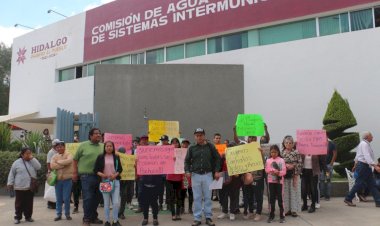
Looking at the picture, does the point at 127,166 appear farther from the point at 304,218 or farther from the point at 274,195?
the point at 304,218

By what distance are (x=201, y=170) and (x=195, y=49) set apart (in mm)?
10420

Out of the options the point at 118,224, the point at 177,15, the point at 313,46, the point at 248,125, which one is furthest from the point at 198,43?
the point at 118,224

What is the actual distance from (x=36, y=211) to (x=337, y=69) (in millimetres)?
10631

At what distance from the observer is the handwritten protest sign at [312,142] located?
8484 millimetres

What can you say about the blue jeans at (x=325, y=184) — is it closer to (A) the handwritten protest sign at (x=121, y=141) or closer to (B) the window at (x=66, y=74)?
(A) the handwritten protest sign at (x=121, y=141)

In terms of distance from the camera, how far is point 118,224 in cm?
711

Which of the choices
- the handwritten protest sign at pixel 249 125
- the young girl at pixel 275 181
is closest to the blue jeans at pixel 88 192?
the young girl at pixel 275 181

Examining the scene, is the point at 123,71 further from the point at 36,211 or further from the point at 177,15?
the point at 36,211

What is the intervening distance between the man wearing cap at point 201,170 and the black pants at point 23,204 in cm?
344

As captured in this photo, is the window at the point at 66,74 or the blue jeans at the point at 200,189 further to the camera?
the window at the point at 66,74

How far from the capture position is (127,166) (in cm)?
787

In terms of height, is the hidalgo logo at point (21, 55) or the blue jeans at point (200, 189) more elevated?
the hidalgo logo at point (21, 55)

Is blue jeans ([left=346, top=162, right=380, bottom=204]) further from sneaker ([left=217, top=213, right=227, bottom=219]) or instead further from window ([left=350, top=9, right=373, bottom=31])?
window ([left=350, top=9, right=373, bottom=31])

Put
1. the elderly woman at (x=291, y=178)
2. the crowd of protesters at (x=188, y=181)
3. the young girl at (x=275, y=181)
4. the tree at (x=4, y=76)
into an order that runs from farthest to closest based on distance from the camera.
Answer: the tree at (x=4, y=76)
the elderly woman at (x=291, y=178)
the young girl at (x=275, y=181)
the crowd of protesters at (x=188, y=181)
